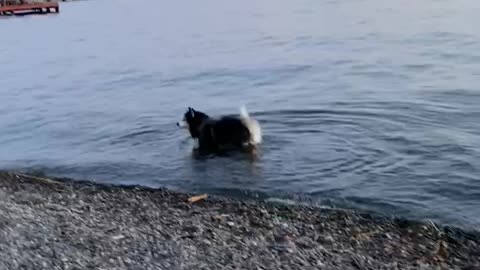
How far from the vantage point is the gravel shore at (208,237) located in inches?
269

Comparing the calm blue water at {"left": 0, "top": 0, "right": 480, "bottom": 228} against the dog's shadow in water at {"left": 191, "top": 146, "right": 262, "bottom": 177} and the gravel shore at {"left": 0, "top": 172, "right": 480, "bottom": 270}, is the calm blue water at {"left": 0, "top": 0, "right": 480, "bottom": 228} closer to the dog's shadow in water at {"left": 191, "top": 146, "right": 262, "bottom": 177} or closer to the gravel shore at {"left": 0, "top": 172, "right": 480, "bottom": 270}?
the dog's shadow in water at {"left": 191, "top": 146, "right": 262, "bottom": 177}

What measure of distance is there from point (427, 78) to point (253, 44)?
13.0m

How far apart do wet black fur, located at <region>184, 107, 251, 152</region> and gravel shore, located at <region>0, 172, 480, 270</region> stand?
2457mm

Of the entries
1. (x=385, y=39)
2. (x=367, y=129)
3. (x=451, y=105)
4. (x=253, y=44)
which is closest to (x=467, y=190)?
(x=367, y=129)

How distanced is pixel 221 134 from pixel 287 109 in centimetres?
328

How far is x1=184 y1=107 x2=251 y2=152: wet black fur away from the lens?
11883 mm

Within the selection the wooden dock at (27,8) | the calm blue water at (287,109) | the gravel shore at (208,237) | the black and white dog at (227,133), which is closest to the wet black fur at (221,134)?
the black and white dog at (227,133)

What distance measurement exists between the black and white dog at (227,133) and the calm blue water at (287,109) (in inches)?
14.9

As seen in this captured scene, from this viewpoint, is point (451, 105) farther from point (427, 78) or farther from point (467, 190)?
point (467, 190)

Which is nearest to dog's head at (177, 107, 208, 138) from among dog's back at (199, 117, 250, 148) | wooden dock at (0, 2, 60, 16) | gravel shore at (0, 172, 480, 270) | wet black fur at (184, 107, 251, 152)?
wet black fur at (184, 107, 251, 152)

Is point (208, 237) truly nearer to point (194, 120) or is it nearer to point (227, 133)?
point (227, 133)

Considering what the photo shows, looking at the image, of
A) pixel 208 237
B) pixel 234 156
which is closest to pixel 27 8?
pixel 234 156

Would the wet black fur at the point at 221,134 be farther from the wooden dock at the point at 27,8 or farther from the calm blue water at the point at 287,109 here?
the wooden dock at the point at 27,8

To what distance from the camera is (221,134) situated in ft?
39.3
